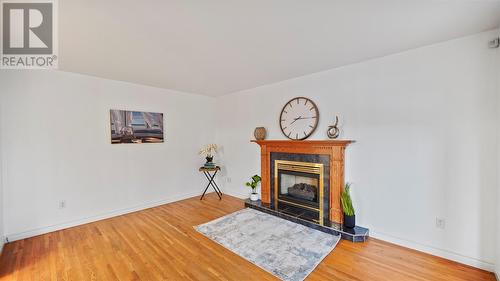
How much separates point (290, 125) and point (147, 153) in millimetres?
2824

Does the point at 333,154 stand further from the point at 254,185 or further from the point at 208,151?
the point at 208,151

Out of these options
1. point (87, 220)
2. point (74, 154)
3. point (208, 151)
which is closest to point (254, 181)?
point (208, 151)

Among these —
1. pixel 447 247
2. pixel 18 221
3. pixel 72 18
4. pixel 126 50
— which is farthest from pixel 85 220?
pixel 447 247

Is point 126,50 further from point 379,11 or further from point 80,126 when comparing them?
point 379,11

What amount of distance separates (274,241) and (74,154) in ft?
10.9

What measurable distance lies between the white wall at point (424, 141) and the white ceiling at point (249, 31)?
254mm

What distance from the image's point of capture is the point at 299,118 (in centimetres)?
349

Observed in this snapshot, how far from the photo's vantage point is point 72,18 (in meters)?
1.74

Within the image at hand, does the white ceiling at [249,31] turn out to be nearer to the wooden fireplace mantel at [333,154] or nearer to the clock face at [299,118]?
the clock face at [299,118]

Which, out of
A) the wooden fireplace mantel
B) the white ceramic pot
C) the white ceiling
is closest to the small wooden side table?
the white ceramic pot

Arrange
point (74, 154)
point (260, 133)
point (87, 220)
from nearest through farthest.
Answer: point (74, 154) → point (87, 220) → point (260, 133)

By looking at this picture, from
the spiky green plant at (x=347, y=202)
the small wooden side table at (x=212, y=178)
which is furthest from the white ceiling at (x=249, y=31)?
the small wooden side table at (x=212, y=178)

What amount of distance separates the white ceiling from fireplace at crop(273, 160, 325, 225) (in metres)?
1.63

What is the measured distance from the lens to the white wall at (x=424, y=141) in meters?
2.06
